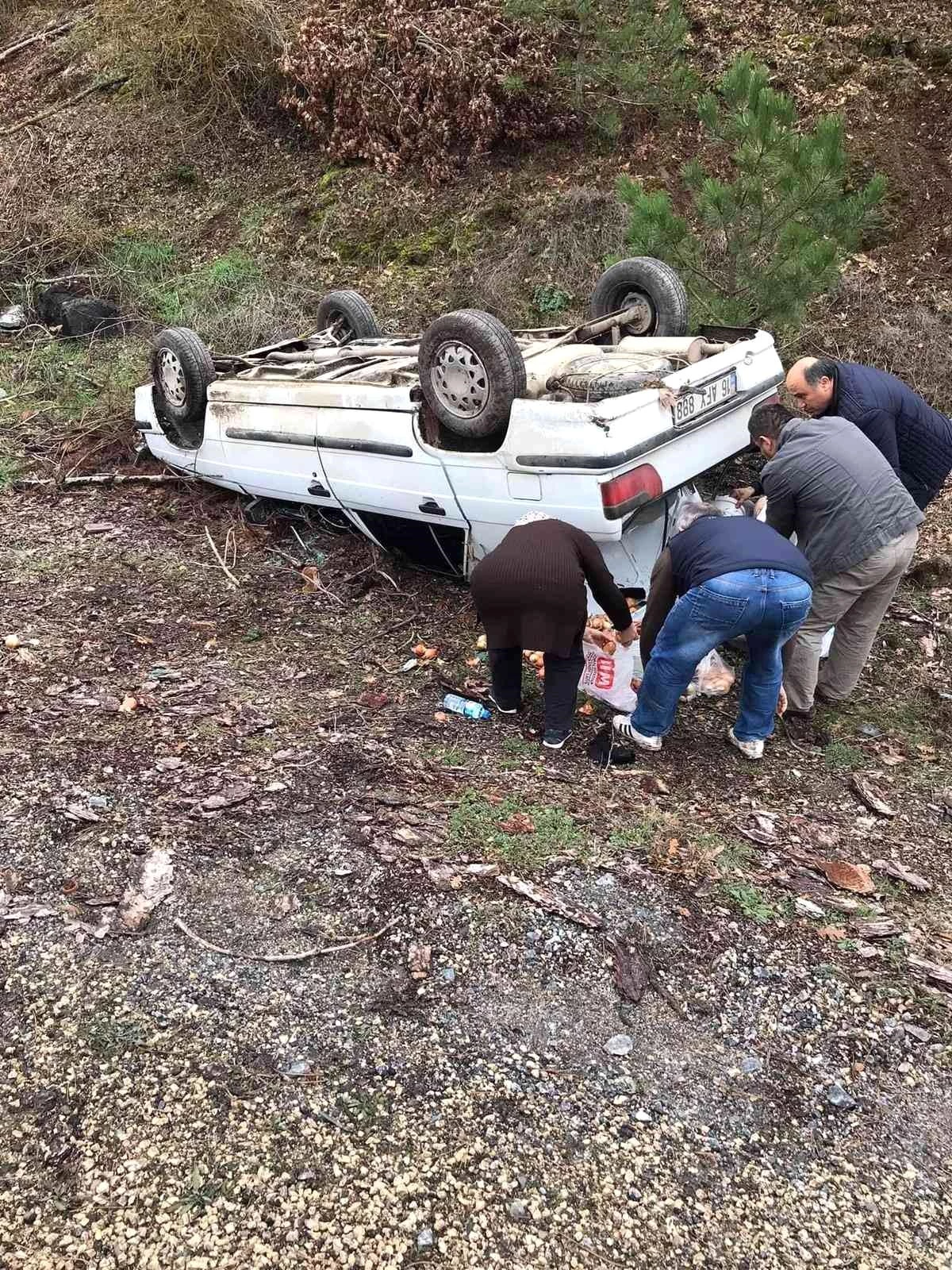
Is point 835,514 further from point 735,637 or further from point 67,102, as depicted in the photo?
point 67,102

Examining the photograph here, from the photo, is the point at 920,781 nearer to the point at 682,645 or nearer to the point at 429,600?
the point at 682,645

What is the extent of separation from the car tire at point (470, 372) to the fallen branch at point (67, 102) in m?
10.9

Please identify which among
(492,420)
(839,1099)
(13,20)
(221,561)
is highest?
(13,20)

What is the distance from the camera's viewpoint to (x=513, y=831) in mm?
3510

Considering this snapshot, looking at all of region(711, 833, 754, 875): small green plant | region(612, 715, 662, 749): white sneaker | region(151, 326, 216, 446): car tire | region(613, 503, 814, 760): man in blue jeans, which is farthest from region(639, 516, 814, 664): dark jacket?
region(151, 326, 216, 446): car tire

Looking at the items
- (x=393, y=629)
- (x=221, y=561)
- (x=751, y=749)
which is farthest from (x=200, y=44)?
(x=751, y=749)

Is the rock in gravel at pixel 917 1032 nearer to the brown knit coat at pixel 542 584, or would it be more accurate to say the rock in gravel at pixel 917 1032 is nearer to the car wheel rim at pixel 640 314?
the brown knit coat at pixel 542 584

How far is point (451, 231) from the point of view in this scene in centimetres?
948

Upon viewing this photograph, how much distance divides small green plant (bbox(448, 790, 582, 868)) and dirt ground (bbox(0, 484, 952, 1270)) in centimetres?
1

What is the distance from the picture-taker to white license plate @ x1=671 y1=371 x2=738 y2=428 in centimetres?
415

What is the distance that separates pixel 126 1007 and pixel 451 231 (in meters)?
8.65

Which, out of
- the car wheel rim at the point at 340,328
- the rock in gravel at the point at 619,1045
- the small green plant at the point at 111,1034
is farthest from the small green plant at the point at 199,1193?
the car wheel rim at the point at 340,328

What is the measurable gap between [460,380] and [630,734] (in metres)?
1.88

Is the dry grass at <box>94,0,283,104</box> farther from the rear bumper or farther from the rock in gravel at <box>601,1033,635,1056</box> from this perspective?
the rock in gravel at <box>601,1033,635,1056</box>
